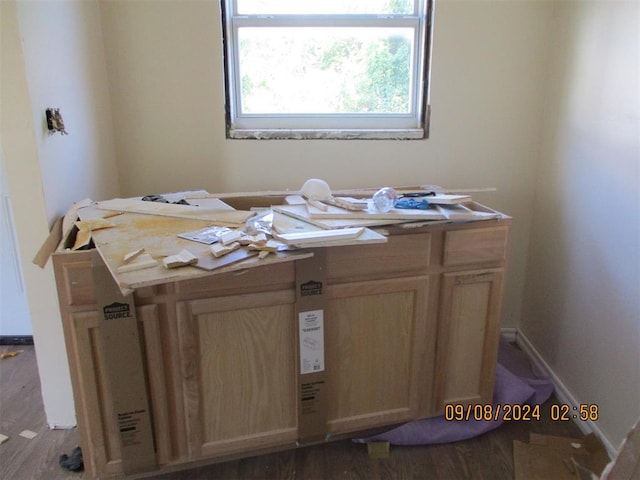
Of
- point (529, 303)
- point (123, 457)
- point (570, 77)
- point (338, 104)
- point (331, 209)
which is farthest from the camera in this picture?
point (529, 303)

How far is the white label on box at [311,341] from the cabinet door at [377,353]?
0.05 metres

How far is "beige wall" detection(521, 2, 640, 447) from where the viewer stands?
5.20ft

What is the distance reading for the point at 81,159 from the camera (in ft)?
5.92

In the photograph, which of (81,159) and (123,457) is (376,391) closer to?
(123,457)

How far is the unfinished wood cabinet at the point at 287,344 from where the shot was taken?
1433 millimetres

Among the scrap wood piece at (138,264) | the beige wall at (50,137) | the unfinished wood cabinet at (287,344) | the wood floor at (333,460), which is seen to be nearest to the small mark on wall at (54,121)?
the beige wall at (50,137)

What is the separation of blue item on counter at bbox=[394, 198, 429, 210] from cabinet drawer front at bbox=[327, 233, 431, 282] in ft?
0.39

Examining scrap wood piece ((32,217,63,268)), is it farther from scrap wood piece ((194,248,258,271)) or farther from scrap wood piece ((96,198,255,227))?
scrap wood piece ((194,248,258,271))

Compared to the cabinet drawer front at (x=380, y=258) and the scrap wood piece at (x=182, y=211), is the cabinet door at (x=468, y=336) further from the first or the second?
the scrap wood piece at (x=182, y=211)

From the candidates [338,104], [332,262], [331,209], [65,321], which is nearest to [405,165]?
[338,104]

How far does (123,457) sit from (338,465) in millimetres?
750

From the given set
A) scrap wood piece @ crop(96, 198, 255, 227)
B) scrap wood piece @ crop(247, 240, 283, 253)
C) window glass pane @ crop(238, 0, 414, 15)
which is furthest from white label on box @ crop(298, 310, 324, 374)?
window glass pane @ crop(238, 0, 414, 15)
